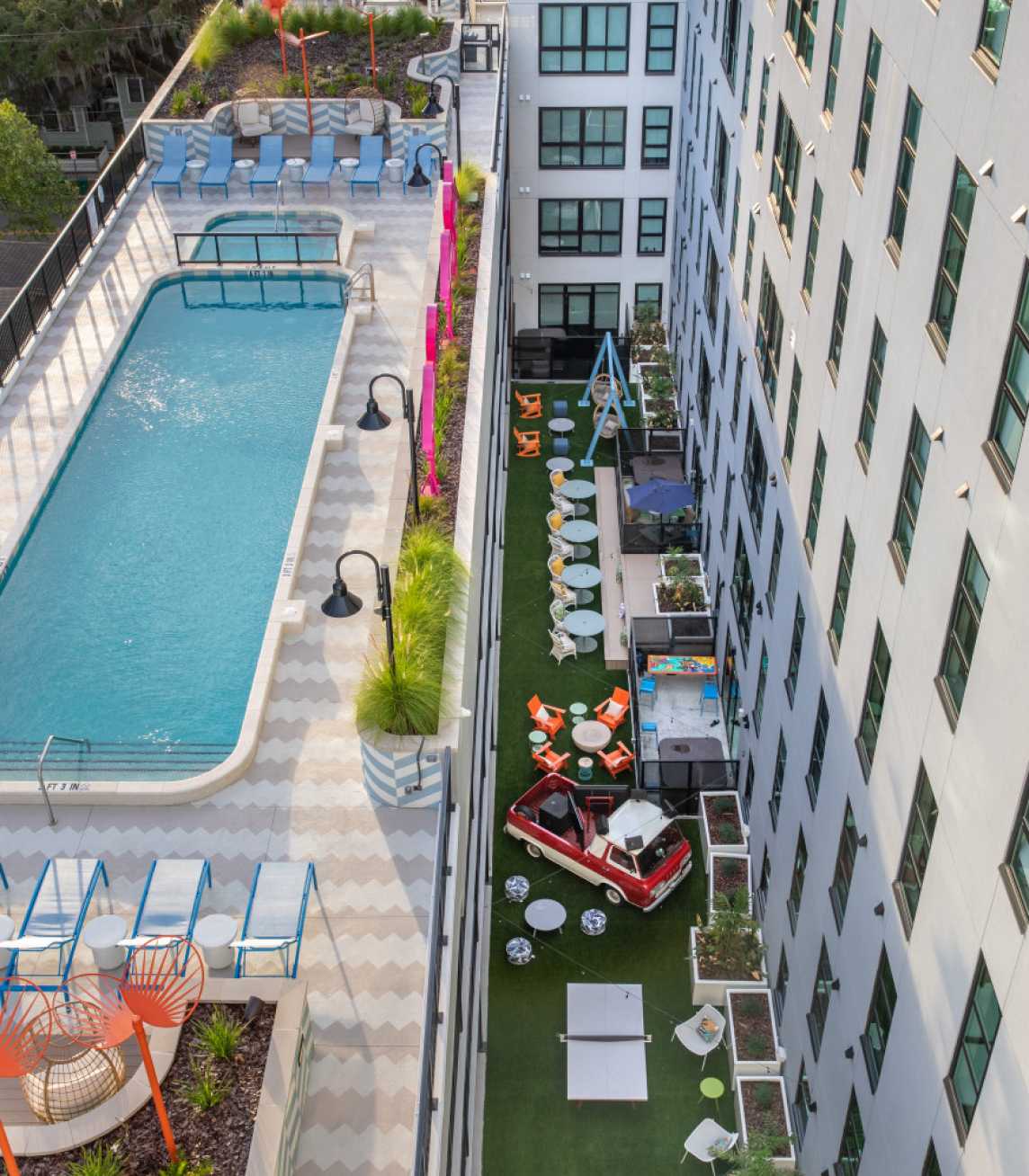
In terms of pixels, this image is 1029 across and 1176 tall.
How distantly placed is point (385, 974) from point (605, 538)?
74.5 feet

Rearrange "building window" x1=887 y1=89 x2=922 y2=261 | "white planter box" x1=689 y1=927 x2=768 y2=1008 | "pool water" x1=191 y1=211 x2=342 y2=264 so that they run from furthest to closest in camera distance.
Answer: "pool water" x1=191 y1=211 x2=342 y2=264 < "white planter box" x1=689 y1=927 x2=768 y2=1008 < "building window" x1=887 y1=89 x2=922 y2=261

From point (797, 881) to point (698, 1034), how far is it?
4.22 meters

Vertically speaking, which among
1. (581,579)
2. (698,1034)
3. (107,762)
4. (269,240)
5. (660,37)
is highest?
(660,37)

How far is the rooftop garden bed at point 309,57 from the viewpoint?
4119 cm

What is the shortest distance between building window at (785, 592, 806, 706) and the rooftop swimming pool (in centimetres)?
958

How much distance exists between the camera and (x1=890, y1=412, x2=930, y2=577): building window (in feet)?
53.0

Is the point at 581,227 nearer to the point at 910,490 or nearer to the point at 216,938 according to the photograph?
the point at 910,490

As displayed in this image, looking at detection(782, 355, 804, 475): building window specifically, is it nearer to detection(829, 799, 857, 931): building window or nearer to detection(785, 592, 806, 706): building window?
detection(785, 592, 806, 706): building window

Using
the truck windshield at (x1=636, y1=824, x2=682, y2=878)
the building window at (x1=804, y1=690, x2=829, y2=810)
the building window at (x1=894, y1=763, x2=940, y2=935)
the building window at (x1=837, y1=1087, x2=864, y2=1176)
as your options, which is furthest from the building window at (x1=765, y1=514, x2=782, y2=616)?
the building window at (x1=837, y1=1087, x2=864, y2=1176)

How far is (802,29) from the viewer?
23.3m

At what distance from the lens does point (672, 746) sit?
30.3 meters

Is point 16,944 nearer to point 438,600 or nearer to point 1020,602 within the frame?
point 438,600

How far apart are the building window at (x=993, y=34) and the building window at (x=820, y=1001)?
12.9m

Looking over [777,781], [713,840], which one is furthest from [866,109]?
[713,840]
